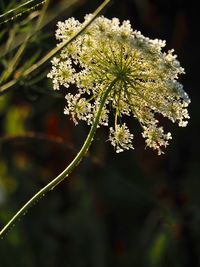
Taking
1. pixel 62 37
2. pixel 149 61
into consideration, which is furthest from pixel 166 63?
pixel 62 37

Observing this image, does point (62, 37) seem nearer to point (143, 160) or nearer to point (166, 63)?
point (166, 63)

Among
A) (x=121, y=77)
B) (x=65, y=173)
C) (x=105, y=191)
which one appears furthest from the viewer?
(x=105, y=191)

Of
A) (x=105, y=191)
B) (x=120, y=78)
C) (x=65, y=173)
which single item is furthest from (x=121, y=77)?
(x=105, y=191)

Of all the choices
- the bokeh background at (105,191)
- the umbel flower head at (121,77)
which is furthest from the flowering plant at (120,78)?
the bokeh background at (105,191)

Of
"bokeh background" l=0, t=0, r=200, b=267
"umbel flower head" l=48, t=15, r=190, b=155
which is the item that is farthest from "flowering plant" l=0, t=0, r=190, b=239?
"bokeh background" l=0, t=0, r=200, b=267

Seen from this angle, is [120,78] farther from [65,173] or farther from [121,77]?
[65,173]

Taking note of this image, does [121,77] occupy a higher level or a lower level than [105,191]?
lower
